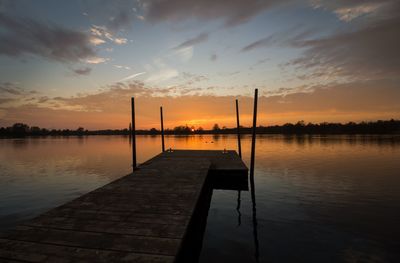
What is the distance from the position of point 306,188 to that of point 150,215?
517 inches

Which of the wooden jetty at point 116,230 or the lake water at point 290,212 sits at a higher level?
the wooden jetty at point 116,230

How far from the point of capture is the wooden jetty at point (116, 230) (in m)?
4.47

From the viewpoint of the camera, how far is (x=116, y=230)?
5.55m

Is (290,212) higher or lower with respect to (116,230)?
lower

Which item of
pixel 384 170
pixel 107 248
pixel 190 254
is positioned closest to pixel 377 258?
pixel 190 254

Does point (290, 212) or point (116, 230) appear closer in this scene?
point (116, 230)

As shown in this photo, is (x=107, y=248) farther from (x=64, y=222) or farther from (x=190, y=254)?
(x=190, y=254)

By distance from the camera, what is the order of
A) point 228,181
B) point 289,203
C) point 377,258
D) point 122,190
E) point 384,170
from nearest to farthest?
point 377,258
point 122,190
point 289,203
point 228,181
point 384,170

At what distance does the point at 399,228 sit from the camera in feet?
31.5

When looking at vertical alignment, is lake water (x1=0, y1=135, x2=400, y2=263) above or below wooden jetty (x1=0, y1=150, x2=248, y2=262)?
below

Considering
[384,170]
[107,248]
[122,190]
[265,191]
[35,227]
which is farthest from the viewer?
[384,170]

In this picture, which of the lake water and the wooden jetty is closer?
the wooden jetty

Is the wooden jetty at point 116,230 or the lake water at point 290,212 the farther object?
the lake water at point 290,212

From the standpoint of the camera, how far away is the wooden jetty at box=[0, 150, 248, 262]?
4469mm
